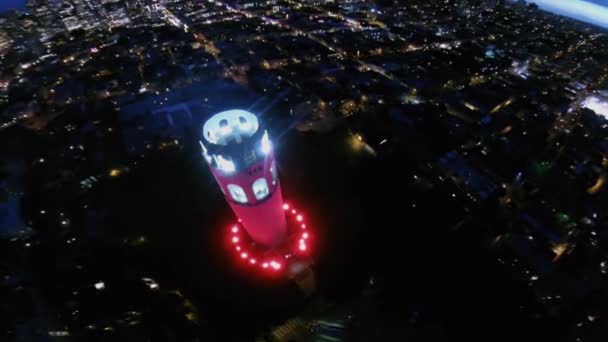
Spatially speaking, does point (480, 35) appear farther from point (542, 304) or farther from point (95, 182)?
point (95, 182)

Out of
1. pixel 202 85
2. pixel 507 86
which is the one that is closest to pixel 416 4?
pixel 507 86

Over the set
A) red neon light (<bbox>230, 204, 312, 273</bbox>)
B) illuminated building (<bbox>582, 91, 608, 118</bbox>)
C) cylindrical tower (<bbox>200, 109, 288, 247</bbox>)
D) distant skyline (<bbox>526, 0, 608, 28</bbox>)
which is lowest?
red neon light (<bbox>230, 204, 312, 273</bbox>)

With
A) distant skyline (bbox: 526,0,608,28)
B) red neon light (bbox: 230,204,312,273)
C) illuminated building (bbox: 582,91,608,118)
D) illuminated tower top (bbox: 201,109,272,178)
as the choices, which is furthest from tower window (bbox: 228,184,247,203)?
distant skyline (bbox: 526,0,608,28)

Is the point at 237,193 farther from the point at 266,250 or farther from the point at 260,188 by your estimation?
the point at 266,250

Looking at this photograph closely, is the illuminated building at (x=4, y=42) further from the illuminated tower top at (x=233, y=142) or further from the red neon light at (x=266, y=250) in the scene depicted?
the illuminated tower top at (x=233, y=142)

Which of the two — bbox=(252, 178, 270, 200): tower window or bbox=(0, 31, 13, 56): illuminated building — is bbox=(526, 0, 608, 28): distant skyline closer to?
bbox=(252, 178, 270, 200): tower window

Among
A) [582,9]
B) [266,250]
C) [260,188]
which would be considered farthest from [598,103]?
[260,188]

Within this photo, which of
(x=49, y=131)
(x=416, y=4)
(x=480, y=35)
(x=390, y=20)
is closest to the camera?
(x=49, y=131)
